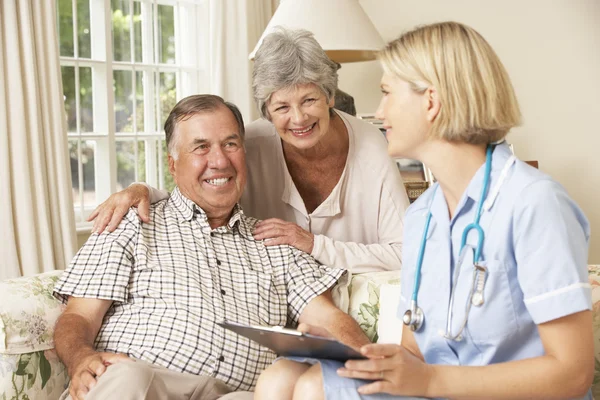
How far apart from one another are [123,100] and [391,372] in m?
2.91

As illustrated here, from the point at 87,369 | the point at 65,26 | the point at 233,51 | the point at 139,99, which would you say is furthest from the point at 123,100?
the point at 87,369

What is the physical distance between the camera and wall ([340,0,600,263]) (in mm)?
3762

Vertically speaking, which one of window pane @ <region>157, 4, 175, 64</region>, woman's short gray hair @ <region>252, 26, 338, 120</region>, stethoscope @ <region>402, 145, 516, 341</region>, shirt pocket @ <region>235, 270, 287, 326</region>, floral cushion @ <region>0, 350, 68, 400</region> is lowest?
floral cushion @ <region>0, 350, 68, 400</region>

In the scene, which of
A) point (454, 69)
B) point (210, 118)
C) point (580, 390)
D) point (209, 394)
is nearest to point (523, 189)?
point (454, 69)

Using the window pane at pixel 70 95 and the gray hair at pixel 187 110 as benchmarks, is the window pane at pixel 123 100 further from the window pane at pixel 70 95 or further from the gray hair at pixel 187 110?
the gray hair at pixel 187 110

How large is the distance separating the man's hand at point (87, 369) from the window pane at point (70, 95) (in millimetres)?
2054

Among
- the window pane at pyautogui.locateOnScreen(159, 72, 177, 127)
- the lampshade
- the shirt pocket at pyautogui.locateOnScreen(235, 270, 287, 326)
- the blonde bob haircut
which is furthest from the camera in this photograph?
the window pane at pyautogui.locateOnScreen(159, 72, 177, 127)

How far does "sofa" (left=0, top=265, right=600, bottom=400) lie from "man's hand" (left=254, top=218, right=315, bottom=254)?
28 centimetres

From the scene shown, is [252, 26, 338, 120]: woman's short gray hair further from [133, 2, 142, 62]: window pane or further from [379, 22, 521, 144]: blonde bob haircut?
[133, 2, 142, 62]: window pane

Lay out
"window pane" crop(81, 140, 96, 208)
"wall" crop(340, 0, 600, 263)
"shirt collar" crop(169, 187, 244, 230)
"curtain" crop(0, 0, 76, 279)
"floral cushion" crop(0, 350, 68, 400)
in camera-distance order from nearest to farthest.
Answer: "floral cushion" crop(0, 350, 68, 400)
"shirt collar" crop(169, 187, 244, 230)
"curtain" crop(0, 0, 76, 279)
"window pane" crop(81, 140, 96, 208)
"wall" crop(340, 0, 600, 263)

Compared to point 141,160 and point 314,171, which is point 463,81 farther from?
point 141,160

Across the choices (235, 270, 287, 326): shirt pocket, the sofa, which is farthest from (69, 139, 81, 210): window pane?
(235, 270, 287, 326): shirt pocket

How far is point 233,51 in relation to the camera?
388 cm

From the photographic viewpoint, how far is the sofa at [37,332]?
1772 millimetres
